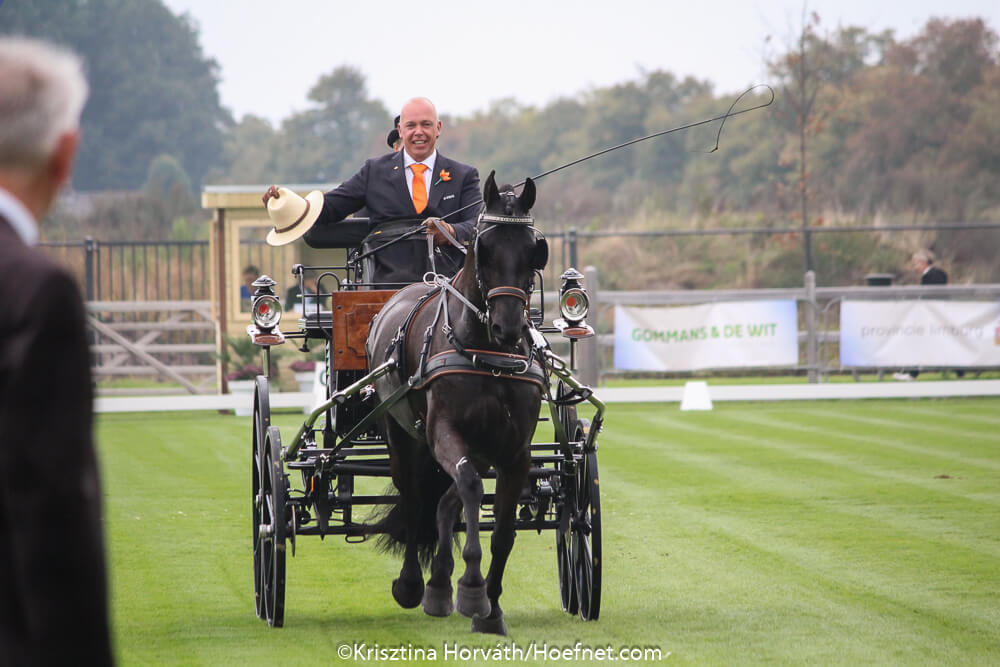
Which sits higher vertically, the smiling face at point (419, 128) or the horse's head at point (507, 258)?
the smiling face at point (419, 128)

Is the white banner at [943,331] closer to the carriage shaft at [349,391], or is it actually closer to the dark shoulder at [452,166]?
the dark shoulder at [452,166]

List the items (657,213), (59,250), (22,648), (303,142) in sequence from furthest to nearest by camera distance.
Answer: (303,142)
(657,213)
(59,250)
(22,648)

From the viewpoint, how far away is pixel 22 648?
7.52 ft

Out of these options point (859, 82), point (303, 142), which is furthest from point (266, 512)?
point (303, 142)

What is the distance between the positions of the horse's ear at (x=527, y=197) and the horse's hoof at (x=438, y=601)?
77.3 inches

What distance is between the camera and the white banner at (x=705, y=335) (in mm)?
20594

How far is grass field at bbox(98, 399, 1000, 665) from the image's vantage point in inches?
243

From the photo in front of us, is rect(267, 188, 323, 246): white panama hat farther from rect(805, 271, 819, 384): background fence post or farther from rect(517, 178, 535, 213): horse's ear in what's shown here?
rect(805, 271, 819, 384): background fence post

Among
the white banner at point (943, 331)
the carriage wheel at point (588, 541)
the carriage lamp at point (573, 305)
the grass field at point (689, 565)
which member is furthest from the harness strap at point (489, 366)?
the white banner at point (943, 331)

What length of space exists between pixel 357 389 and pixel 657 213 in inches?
1220

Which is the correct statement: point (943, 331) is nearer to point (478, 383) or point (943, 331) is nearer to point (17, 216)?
point (478, 383)

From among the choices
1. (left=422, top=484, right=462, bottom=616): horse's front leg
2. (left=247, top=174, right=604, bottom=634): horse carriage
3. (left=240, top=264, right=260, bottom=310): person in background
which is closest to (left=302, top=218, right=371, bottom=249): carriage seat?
(left=247, top=174, right=604, bottom=634): horse carriage

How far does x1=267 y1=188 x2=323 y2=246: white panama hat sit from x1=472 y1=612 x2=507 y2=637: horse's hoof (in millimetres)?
2457

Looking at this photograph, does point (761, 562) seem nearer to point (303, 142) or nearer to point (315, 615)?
point (315, 615)
